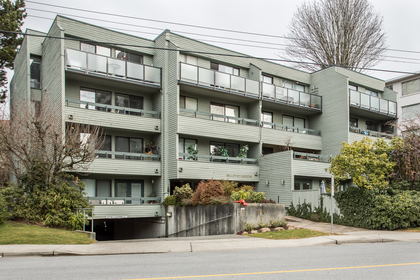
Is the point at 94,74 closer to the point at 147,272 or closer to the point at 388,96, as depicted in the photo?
the point at 147,272

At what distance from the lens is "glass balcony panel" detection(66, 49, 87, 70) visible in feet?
69.1

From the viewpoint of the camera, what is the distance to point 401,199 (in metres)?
17.9

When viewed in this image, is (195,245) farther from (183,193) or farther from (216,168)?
(216,168)

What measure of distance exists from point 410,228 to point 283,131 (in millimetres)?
12049

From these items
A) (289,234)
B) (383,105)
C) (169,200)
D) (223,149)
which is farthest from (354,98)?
(289,234)

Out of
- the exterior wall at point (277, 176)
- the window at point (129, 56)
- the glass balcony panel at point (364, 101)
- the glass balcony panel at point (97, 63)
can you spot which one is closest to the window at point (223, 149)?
the exterior wall at point (277, 176)

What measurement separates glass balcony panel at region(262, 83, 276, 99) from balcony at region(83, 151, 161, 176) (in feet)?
31.8

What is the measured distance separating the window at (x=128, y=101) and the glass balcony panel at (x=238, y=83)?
6.56 m

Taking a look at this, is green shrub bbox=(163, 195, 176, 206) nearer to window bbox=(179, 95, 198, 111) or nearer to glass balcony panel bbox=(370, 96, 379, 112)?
window bbox=(179, 95, 198, 111)

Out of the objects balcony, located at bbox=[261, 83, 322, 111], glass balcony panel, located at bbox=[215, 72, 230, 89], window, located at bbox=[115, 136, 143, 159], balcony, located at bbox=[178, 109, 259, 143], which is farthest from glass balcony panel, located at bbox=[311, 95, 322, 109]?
window, located at bbox=[115, 136, 143, 159]

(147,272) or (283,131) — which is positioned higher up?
(283,131)

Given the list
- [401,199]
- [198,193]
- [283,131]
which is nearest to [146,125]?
[198,193]

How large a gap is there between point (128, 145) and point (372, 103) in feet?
70.2

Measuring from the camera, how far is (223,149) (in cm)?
2605
